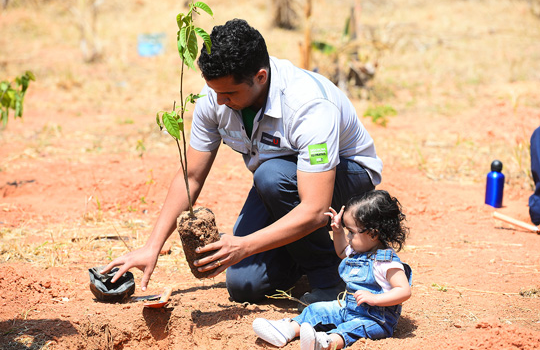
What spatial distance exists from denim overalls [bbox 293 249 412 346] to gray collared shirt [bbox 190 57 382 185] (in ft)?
1.50

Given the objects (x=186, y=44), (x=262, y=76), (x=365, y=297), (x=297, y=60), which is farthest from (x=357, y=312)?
(x=297, y=60)

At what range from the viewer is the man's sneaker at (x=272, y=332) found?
234cm

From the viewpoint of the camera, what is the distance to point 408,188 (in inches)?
186

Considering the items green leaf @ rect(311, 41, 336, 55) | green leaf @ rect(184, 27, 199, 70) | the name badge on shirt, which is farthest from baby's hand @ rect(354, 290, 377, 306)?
green leaf @ rect(311, 41, 336, 55)

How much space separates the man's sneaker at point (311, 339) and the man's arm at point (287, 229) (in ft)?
1.29

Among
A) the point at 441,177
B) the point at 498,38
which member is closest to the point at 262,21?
the point at 498,38

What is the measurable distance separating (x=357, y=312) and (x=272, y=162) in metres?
0.82

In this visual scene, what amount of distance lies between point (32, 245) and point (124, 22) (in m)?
11.6

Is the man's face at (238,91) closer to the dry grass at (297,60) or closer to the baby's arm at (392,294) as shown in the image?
the baby's arm at (392,294)

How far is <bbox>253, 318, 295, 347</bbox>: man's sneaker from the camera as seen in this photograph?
2.34 meters

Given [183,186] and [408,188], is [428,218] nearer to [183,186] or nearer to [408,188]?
[408,188]

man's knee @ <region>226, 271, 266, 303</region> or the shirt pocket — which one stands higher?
the shirt pocket

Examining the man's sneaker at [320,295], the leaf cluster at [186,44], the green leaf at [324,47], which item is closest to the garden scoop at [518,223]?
the man's sneaker at [320,295]

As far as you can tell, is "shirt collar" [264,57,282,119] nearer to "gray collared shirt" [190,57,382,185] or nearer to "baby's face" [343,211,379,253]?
"gray collared shirt" [190,57,382,185]
